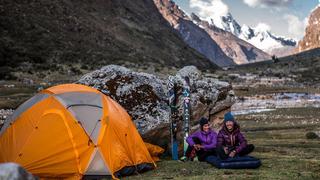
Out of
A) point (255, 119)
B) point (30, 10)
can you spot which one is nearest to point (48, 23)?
point (30, 10)

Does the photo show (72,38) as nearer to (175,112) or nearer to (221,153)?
(175,112)

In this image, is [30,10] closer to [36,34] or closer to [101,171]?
[36,34]

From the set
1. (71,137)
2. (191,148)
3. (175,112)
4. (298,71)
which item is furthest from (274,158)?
(298,71)

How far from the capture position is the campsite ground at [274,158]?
1359 cm

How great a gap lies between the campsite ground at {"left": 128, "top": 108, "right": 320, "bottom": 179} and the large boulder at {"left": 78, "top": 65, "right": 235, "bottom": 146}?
1467mm

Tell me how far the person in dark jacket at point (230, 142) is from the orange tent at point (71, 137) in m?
2.45

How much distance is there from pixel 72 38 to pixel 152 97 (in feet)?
295

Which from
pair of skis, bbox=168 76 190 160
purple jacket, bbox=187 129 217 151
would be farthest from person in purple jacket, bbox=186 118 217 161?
pair of skis, bbox=168 76 190 160

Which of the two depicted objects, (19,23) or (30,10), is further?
(30,10)

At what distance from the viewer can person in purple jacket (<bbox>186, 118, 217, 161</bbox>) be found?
16.6m

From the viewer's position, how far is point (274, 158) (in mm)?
16984

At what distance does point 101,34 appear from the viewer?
124 m

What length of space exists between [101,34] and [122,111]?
109 meters

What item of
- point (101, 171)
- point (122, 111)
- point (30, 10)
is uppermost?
point (30, 10)
